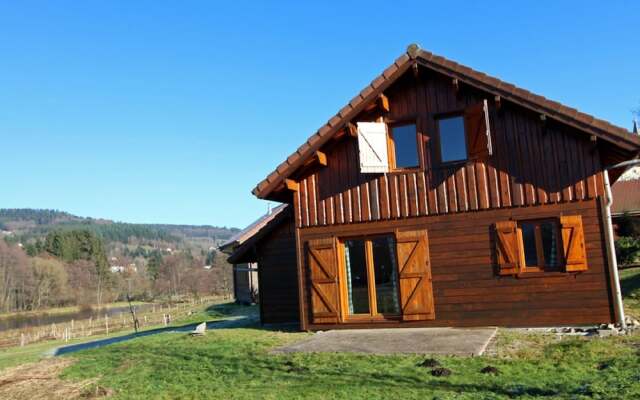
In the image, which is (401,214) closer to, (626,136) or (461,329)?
(461,329)

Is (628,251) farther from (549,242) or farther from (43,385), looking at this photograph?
(43,385)

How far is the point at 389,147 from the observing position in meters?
12.4

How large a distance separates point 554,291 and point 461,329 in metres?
1.93

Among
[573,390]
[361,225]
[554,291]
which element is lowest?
[573,390]

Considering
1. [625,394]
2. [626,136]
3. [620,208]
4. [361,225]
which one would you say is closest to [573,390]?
[625,394]

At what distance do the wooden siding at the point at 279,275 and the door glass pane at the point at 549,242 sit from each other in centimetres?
638

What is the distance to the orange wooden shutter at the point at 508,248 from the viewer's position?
36.8 feet

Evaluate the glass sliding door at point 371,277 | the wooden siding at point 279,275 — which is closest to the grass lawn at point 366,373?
the glass sliding door at point 371,277

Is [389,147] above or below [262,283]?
above

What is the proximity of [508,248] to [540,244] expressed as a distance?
0.64 m

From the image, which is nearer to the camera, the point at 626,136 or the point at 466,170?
the point at 626,136

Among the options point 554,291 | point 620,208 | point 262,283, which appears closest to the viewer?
point 554,291

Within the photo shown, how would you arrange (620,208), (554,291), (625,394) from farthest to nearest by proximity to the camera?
(620,208)
(554,291)
(625,394)

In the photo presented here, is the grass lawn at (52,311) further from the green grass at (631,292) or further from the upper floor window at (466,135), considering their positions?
the upper floor window at (466,135)
